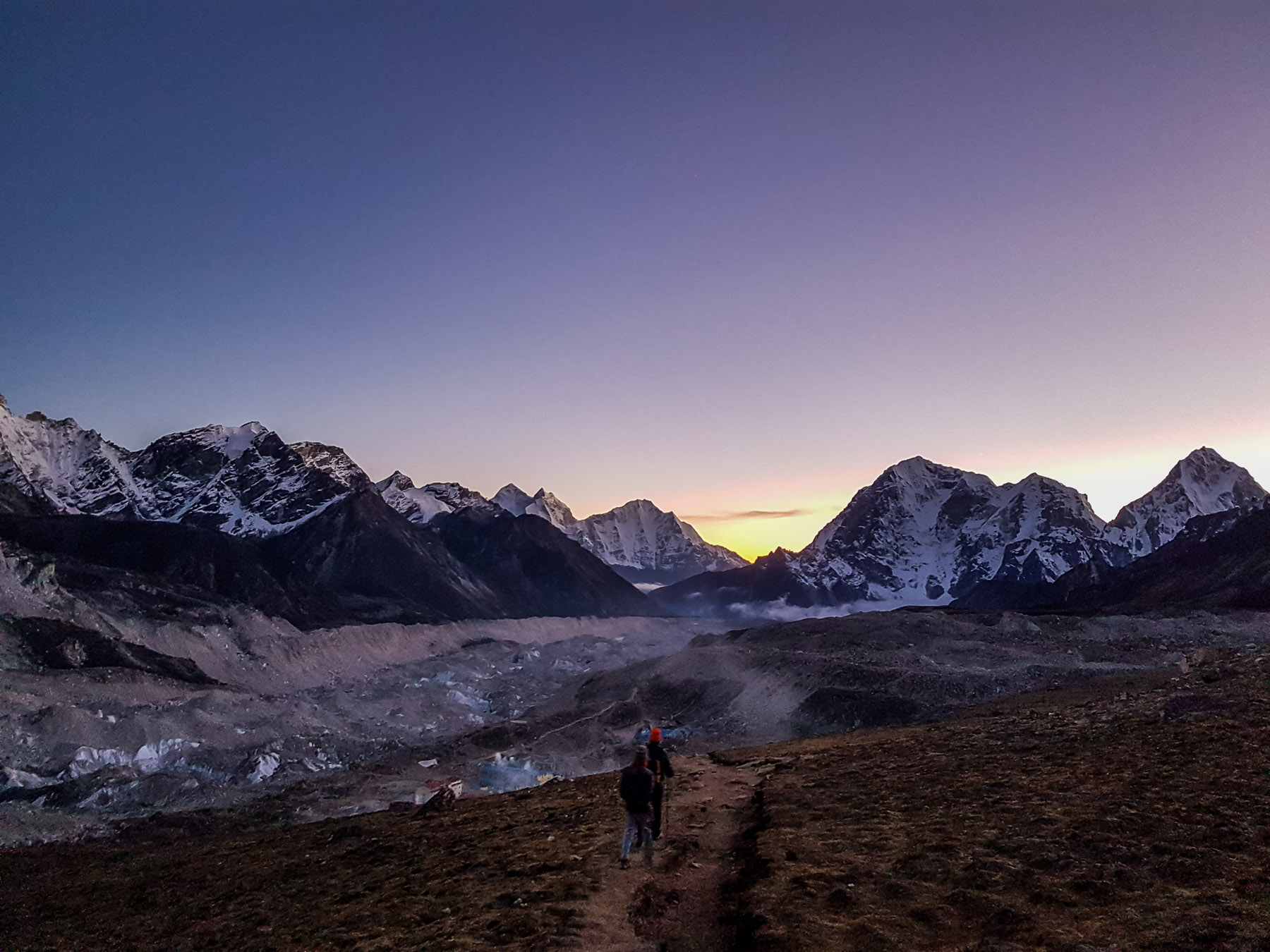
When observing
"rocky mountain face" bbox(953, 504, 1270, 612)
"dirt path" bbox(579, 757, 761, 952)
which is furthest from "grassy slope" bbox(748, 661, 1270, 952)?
"rocky mountain face" bbox(953, 504, 1270, 612)

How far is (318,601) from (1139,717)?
17975 centimetres

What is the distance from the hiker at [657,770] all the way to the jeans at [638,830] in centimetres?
35

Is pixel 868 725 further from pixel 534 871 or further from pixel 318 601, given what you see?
pixel 318 601

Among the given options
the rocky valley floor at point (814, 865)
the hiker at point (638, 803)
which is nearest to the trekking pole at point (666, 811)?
the rocky valley floor at point (814, 865)

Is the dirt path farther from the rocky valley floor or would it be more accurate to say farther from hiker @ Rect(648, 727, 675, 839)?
hiker @ Rect(648, 727, 675, 839)

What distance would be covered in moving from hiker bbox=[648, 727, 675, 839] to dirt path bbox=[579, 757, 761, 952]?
0.85 meters

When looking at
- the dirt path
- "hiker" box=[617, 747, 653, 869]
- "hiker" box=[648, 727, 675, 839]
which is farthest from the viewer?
"hiker" box=[648, 727, 675, 839]

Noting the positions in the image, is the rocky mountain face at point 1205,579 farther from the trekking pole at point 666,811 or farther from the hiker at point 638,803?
the hiker at point 638,803

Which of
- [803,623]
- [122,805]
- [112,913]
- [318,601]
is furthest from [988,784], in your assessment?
[318,601]

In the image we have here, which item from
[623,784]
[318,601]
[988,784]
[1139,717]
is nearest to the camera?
[623,784]

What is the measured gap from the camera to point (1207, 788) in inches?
797

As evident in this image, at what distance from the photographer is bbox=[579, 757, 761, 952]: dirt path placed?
14.2 m

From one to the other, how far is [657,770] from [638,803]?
212 cm

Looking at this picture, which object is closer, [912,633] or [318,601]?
[912,633]
